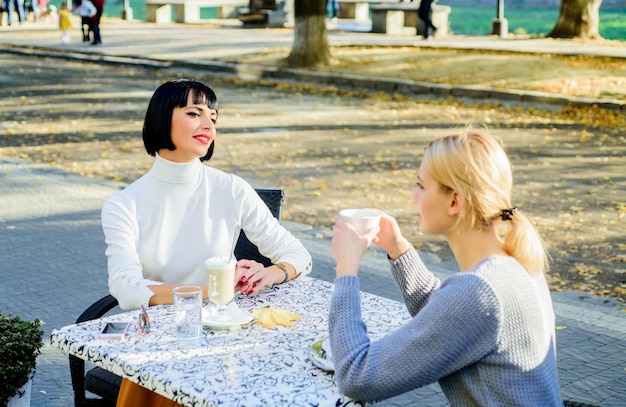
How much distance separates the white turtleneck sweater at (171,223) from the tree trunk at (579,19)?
21291 mm

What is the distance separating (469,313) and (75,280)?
4611mm

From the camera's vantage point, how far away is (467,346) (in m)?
2.42

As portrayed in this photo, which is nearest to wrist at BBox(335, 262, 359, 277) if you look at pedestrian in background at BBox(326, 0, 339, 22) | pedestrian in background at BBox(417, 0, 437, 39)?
pedestrian in background at BBox(417, 0, 437, 39)

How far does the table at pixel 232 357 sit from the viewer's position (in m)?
2.63

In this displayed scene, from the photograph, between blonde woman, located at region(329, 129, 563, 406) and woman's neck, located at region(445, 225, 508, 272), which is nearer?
blonde woman, located at region(329, 129, 563, 406)

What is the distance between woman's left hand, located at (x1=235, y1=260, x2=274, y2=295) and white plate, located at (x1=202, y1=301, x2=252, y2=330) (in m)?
0.21

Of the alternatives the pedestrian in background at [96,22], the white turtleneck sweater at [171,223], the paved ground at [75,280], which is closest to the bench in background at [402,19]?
the pedestrian in background at [96,22]

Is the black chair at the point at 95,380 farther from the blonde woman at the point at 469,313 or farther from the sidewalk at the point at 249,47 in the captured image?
the sidewalk at the point at 249,47

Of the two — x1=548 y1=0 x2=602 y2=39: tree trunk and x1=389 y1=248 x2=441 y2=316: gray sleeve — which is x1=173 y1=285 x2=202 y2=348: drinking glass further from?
x1=548 y1=0 x2=602 y2=39: tree trunk

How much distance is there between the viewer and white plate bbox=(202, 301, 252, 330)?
3.11 meters

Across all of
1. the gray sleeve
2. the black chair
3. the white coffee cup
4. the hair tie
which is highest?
the hair tie

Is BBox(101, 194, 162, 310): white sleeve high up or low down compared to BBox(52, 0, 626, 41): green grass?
down

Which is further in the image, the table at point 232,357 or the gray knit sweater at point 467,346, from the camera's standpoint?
the table at point 232,357

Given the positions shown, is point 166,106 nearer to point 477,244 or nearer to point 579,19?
point 477,244
